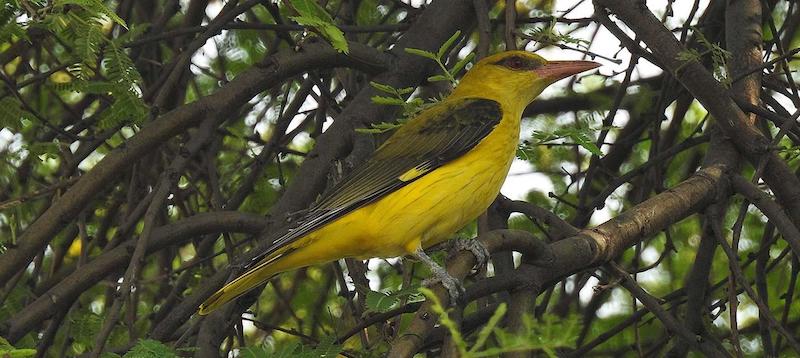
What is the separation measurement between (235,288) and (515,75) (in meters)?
1.88

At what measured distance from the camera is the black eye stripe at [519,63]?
5430 mm

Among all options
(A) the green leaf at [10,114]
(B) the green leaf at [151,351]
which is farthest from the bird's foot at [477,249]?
(A) the green leaf at [10,114]

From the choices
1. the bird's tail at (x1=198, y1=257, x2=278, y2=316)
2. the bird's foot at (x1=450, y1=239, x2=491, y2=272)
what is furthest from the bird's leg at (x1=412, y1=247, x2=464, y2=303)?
the bird's tail at (x1=198, y1=257, x2=278, y2=316)

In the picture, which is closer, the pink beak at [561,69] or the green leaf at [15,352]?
the green leaf at [15,352]

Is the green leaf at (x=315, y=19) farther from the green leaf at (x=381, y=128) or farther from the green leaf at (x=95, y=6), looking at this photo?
the green leaf at (x=381, y=128)

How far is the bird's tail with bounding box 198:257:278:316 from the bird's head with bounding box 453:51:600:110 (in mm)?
1616

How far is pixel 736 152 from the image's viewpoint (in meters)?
5.16

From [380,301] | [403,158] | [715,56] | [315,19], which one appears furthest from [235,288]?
[715,56]

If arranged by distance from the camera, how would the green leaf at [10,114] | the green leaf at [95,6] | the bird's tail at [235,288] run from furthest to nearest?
the green leaf at [10,114]
the bird's tail at [235,288]
the green leaf at [95,6]

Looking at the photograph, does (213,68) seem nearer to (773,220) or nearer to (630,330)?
(630,330)

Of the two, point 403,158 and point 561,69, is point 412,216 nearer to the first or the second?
point 403,158

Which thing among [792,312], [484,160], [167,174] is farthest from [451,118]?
[792,312]

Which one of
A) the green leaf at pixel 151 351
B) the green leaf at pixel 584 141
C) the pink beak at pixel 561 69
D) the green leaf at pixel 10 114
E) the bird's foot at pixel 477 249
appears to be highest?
the pink beak at pixel 561 69

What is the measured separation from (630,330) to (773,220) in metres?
2.10
